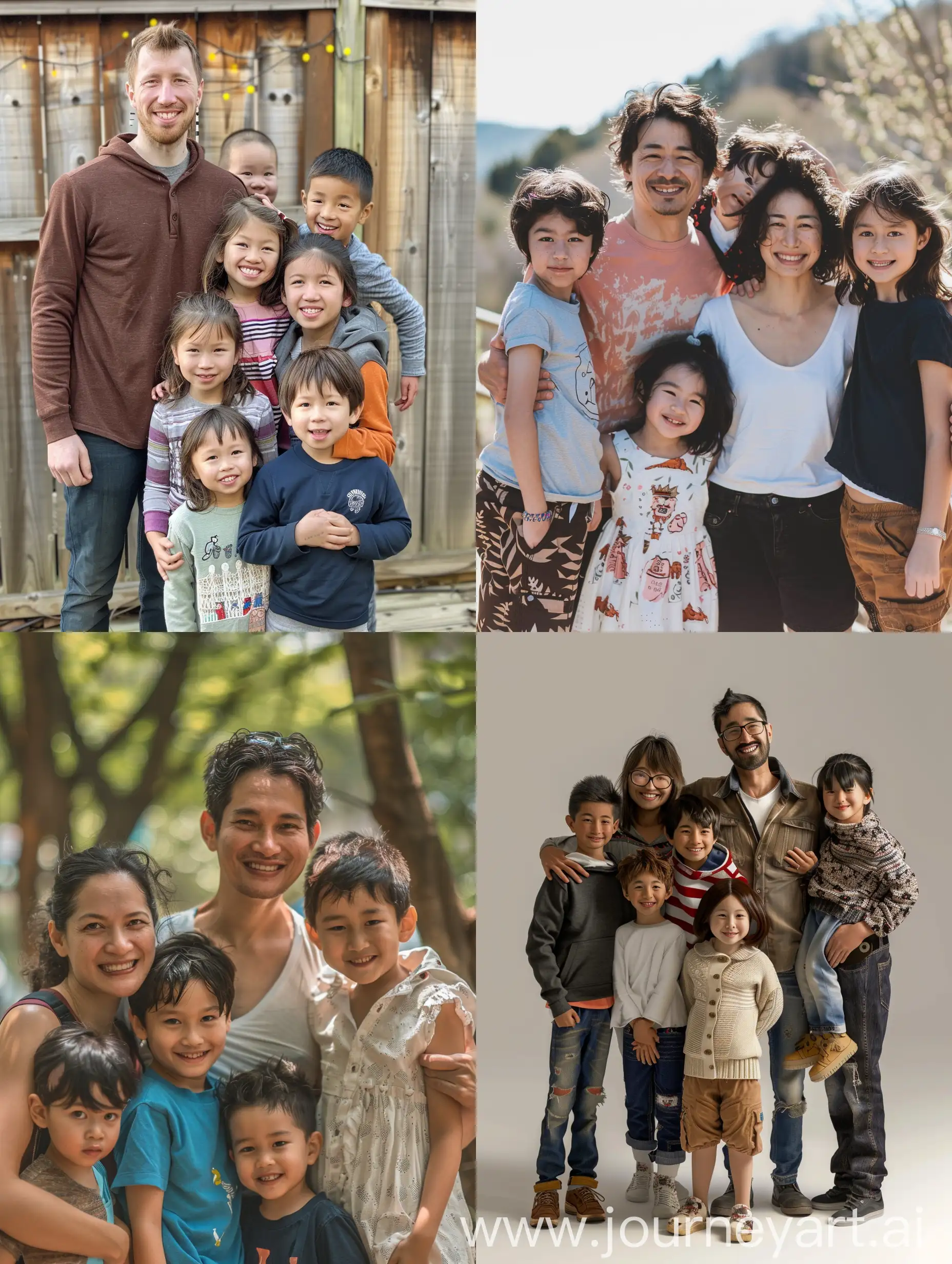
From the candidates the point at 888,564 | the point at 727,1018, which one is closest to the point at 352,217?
the point at 888,564

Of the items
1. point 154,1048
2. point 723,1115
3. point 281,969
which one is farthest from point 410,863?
point 723,1115

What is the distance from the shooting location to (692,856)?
3996 mm

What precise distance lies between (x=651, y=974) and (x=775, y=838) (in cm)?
51

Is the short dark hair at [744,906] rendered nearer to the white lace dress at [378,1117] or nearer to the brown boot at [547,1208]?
the white lace dress at [378,1117]

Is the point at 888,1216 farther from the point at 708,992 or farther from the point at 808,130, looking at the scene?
the point at 808,130

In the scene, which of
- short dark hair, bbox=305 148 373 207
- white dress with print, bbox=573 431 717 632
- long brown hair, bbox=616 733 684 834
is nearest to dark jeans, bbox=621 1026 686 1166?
long brown hair, bbox=616 733 684 834

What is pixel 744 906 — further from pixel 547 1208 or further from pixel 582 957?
pixel 547 1208

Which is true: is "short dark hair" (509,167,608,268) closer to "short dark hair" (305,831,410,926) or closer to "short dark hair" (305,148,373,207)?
"short dark hair" (305,148,373,207)

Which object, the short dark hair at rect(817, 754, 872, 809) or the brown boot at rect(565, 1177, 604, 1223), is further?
the brown boot at rect(565, 1177, 604, 1223)

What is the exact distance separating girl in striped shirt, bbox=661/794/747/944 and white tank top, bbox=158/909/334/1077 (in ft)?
3.26

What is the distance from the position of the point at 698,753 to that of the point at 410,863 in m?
1.23

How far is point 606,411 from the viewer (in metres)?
4.33

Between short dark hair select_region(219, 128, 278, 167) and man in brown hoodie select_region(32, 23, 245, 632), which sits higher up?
short dark hair select_region(219, 128, 278, 167)

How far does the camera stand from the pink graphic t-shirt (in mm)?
4242
